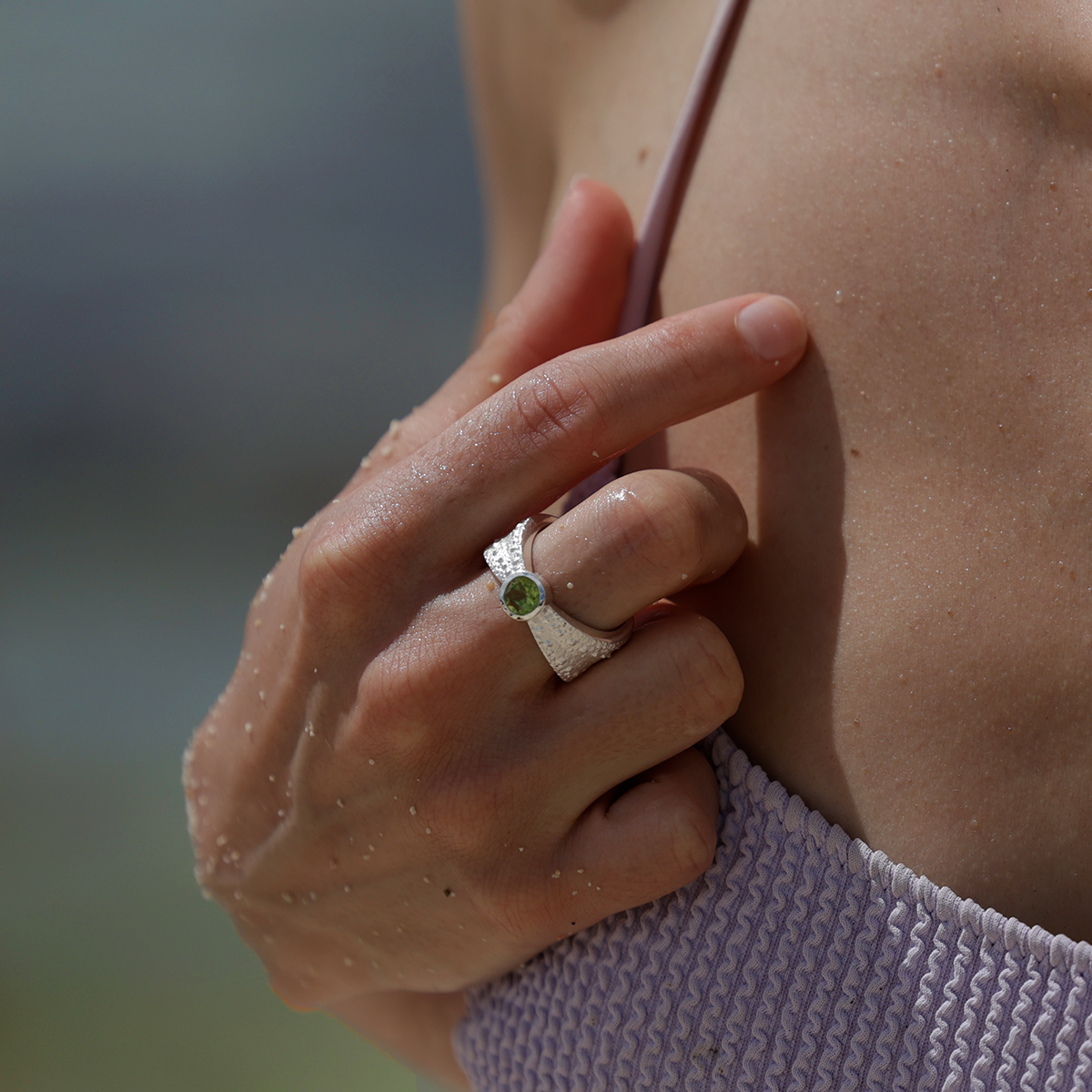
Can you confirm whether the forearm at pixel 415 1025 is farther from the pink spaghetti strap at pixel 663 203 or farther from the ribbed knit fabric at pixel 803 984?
the pink spaghetti strap at pixel 663 203

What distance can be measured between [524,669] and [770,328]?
0.19m

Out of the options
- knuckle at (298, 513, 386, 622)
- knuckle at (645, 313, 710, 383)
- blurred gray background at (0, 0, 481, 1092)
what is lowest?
blurred gray background at (0, 0, 481, 1092)

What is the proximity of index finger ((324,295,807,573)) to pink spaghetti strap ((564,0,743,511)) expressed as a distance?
75 millimetres

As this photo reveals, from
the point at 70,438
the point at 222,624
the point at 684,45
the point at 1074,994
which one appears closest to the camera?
the point at 1074,994

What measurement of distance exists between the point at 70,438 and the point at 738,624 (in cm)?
273

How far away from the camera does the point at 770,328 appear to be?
440 mm

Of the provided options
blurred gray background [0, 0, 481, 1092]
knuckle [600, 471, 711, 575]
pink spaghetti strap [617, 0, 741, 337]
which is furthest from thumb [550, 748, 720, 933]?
blurred gray background [0, 0, 481, 1092]

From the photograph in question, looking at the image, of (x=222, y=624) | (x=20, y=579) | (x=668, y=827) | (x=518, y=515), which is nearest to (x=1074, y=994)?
(x=668, y=827)

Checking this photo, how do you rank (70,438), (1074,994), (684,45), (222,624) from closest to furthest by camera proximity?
(1074,994), (684,45), (222,624), (70,438)

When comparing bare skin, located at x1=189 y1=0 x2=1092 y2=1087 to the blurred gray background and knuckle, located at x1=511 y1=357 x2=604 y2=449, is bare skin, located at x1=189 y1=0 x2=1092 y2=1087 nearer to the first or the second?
knuckle, located at x1=511 y1=357 x2=604 y2=449

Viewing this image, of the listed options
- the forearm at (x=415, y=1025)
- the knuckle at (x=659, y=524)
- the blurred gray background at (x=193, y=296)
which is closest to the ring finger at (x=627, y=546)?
the knuckle at (x=659, y=524)

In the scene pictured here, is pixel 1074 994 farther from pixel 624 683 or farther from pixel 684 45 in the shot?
pixel 684 45

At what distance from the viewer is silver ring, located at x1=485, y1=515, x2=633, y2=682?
0.41m

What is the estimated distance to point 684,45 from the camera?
1.78ft
